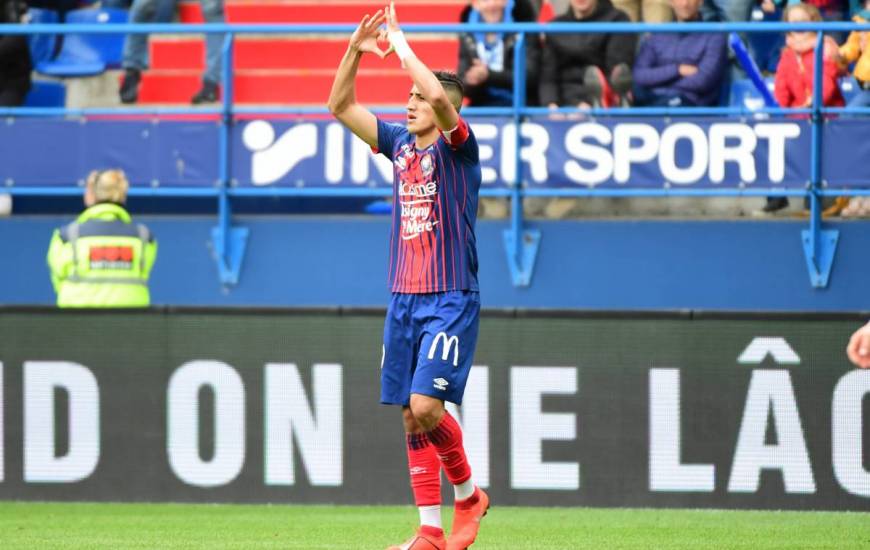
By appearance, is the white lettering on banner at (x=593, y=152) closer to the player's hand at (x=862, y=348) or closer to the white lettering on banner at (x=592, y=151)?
the white lettering on banner at (x=592, y=151)

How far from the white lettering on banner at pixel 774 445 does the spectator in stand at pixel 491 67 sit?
354cm

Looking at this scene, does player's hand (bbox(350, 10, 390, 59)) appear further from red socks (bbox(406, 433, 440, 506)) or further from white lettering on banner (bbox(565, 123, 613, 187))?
white lettering on banner (bbox(565, 123, 613, 187))

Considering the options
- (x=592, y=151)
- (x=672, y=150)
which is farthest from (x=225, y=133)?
(x=672, y=150)

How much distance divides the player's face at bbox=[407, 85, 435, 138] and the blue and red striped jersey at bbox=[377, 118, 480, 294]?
0.09 metres

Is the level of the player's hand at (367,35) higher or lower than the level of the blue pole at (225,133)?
higher

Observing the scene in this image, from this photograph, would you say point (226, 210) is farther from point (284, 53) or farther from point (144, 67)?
point (284, 53)

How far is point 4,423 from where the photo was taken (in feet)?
31.5

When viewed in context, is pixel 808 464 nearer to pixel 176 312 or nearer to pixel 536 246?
pixel 536 246

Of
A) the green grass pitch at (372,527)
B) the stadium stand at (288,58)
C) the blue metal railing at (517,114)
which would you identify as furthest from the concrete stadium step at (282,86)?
the green grass pitch at (372,527)

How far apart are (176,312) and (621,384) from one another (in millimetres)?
2791

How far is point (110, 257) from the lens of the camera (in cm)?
1055

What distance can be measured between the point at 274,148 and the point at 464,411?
297cm

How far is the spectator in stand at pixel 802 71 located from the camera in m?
11.3

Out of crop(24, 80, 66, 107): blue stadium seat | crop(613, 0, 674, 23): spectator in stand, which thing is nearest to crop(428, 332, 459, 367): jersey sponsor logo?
crop(613, 0, 674, 23): spectator in stand
